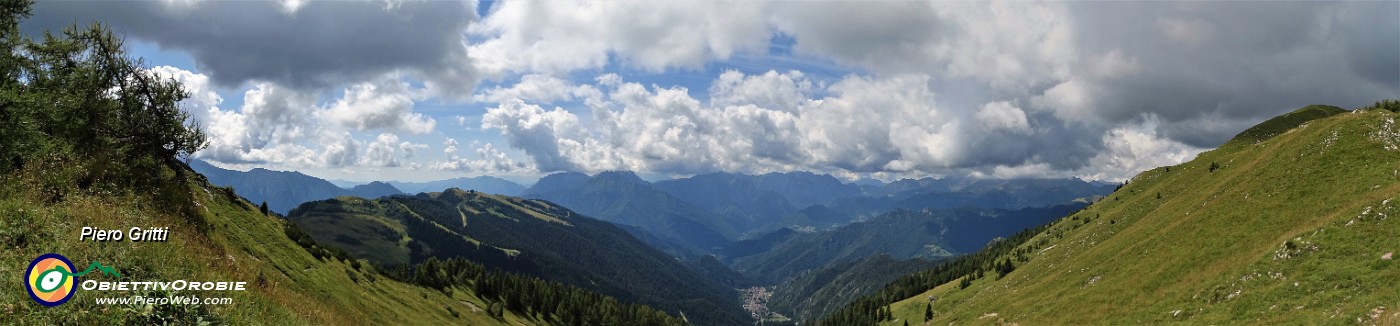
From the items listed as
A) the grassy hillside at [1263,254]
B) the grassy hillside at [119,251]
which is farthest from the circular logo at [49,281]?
the grassy hillside at [1263,254]

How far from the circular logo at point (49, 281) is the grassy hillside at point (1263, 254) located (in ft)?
164

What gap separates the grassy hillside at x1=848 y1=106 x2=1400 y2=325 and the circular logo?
1968 inches

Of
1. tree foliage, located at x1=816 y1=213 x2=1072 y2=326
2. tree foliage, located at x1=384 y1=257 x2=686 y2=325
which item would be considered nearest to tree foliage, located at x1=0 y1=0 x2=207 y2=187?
tree foliage, located at x1=384 y1=257 x2=686 y2=325

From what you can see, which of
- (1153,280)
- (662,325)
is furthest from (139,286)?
(662,325)

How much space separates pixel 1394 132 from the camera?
55.6m

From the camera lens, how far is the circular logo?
12148 millimetres

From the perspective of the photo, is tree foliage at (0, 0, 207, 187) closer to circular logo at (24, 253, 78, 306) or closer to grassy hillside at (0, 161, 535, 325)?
grassy hillside at (0, 161, 535, 325)

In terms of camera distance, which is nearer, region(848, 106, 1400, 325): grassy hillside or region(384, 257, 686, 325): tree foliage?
region(848, 106, 1400, 325): grassy hillside

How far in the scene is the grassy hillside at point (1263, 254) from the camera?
35188 millimetres

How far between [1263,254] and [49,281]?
6964 centimetres

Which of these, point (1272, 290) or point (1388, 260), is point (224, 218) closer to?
point (1272, 290)

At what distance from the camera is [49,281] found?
12.5 m

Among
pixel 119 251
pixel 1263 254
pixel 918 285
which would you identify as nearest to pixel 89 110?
pixel 119 251

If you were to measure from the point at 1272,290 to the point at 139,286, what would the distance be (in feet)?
200
